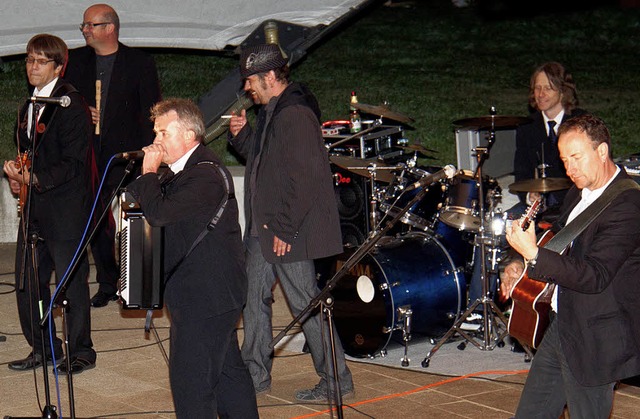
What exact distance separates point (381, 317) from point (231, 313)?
2.82 metres

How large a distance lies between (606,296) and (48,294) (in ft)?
13.6

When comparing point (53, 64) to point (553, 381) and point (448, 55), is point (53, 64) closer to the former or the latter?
point (553, 381)

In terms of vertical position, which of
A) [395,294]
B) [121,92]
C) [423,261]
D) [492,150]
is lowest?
[395,294]

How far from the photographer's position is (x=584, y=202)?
15.8ft

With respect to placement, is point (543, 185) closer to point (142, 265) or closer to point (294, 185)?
point (294, 185)

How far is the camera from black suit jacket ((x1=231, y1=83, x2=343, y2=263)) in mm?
6293

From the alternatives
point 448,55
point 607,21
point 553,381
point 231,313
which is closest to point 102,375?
point 231,313

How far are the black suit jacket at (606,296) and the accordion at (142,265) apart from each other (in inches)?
67.5

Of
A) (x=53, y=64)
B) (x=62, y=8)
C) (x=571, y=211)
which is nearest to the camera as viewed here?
(x=571, y=211)

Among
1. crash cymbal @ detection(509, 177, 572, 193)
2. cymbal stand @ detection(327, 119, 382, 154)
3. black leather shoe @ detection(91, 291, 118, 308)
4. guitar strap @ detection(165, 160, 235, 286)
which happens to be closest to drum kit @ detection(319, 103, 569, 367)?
crash cymbal @ detection(509, 177, 572, 193)

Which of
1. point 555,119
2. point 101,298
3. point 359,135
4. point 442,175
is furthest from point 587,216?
point 101,298

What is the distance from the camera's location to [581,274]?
450 cm

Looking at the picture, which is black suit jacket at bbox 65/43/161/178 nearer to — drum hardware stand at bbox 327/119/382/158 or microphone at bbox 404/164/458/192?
drum hardware stand at bbox 327/119/382/158

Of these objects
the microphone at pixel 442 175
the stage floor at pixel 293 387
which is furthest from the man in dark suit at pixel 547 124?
the microphone at pixel 442 175
